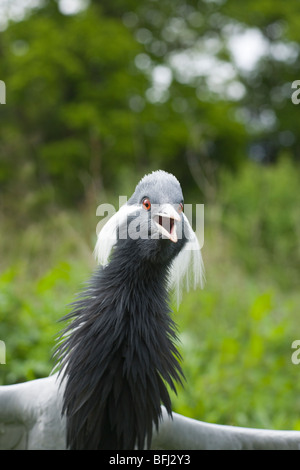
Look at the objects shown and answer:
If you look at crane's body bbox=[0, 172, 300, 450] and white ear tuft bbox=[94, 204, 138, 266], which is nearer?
A: crane's body bbox=[0, 172, 300, 450]

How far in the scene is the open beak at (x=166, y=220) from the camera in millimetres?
1888

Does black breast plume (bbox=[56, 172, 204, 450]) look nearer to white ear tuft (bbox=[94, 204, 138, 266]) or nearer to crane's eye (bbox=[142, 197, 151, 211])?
crane's eye (bbox=[142, 197, 151, 211])

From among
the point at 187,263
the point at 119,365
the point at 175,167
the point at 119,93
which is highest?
the point at 119,93

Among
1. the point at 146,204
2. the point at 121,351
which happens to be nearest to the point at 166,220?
the point at 146,204

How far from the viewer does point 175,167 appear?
13031 mm

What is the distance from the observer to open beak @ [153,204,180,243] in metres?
1.89

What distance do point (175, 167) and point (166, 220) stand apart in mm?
11244

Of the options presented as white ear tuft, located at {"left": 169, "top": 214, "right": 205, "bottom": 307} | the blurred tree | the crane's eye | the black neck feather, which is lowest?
the black neck feather

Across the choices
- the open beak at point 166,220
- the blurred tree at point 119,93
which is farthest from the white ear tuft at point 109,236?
the blurred tree at point 119,93

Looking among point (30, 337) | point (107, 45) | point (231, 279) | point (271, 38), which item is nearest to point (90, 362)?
point (30, 337)

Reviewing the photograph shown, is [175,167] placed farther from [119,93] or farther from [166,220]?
[166,220]

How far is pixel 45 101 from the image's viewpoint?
12172 mm

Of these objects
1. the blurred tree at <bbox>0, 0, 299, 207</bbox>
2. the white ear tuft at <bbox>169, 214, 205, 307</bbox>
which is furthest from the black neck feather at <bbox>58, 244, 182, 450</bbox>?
the blurred tree at <bbox>0, 0, 299, 207</bbox>

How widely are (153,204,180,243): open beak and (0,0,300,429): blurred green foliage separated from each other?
1763mm
